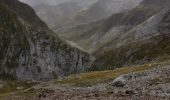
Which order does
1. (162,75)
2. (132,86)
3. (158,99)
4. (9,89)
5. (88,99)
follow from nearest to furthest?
(158,99), (88,99), (132,86), (162,75), (9,89)

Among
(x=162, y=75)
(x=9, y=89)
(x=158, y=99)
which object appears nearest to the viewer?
(x=158, y=99)

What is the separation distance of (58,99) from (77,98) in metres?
2.43

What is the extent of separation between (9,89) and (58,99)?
14545 centimetres

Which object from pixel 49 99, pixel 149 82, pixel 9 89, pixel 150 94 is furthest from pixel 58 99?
pixel 9 89

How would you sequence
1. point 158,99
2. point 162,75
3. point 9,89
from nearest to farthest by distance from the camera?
point 158,99 → point 162,75 → point 9,89

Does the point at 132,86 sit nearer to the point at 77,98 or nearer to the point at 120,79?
the point at 120,79

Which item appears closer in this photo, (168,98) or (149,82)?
(168,98)

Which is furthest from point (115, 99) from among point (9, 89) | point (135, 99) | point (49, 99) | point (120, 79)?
point (9, 89)

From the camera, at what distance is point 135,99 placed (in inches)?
1886

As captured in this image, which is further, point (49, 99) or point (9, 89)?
point (9, 89)

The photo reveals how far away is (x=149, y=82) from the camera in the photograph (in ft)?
211

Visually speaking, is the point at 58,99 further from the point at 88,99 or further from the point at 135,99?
the point at 135,99

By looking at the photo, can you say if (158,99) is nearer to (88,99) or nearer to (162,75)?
(88,99)

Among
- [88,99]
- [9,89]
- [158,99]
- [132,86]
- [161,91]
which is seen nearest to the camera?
[158,99]
